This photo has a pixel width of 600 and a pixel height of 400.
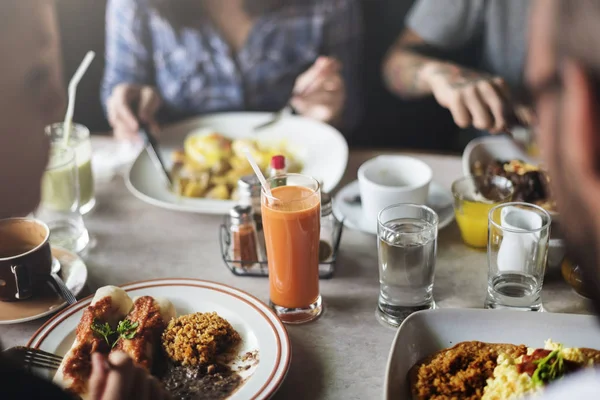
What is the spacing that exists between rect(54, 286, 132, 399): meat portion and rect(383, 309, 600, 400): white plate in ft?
1.34

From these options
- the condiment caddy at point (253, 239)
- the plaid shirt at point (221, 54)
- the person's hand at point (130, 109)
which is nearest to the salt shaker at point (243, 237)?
the condiment caddy at point (253, 239)

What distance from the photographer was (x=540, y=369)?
733 millimetres

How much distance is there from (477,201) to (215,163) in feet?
2.04

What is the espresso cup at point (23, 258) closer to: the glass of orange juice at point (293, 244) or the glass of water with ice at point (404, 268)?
the glass of orange juice at point (293, 244)

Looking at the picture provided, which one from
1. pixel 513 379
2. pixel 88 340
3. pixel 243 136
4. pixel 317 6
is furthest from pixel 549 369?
pixel 317 6

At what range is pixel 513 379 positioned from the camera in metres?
0.73

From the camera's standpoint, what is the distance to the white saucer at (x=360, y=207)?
3.88ft

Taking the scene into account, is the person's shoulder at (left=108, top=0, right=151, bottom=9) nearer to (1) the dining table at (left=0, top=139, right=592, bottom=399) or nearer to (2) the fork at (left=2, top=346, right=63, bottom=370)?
(1) the dining table at (left=0, top=139, right=592, bottom=399)

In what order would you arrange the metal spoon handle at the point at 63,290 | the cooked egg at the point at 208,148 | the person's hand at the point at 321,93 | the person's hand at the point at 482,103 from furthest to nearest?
the person's hand at the point at 321,93 → the cooked egg at the point at 208,148 → the person's hand at the point at 482,103 → the metal spoon handle at the point at 63,290

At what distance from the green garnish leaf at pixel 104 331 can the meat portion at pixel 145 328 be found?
0.02 m

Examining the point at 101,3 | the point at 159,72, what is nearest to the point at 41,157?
the point at 159,72

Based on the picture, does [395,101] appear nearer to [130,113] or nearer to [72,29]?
[130,113]

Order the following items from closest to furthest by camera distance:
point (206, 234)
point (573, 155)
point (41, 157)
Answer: point (573, 155), point (41, 157), point (206, 234)

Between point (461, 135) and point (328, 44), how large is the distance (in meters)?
0.63
